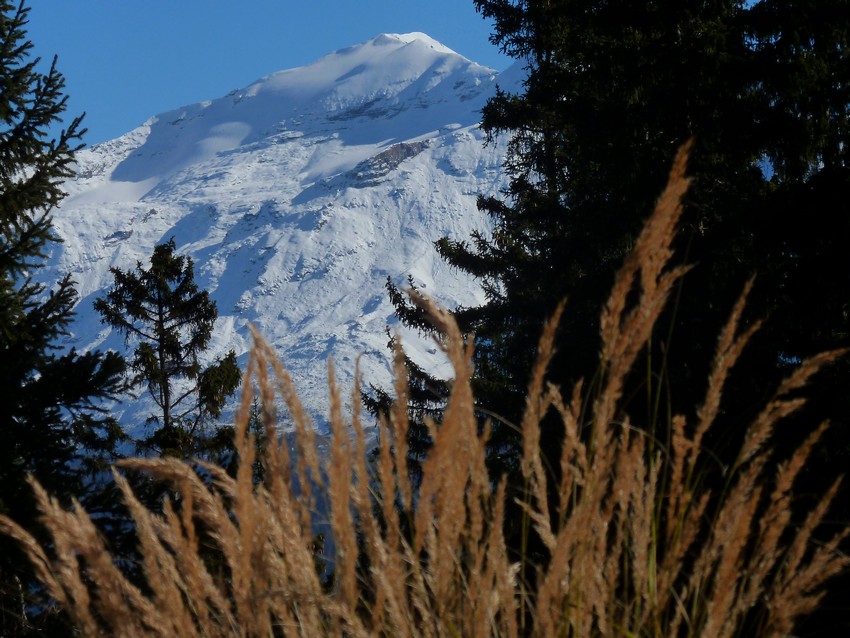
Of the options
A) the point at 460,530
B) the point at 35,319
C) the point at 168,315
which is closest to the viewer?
the point at 460,530

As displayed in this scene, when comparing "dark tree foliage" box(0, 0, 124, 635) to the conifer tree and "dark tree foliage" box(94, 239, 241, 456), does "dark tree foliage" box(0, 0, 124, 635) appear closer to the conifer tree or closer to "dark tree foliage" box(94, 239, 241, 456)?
the conifer tree

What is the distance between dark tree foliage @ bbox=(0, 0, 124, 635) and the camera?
6.79m

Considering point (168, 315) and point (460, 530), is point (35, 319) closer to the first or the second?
point (460, 530)

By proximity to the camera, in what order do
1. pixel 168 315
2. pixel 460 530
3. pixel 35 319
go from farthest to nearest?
pixel 168 315
pixel 35 319
pixel 460 530

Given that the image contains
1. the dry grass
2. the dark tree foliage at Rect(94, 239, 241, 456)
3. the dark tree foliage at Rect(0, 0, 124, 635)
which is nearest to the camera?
the dry grass

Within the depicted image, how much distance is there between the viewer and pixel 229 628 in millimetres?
2049

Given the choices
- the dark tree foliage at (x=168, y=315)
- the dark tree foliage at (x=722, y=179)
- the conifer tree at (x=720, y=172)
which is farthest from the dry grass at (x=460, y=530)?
the dark tree foliage at (x=168, y=315)

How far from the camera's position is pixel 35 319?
7457mm

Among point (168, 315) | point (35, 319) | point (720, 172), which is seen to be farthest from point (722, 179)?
point (168, 315)

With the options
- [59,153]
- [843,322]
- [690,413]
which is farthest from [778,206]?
[59,153]

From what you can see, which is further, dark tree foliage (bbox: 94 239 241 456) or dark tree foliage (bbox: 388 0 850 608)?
dark tree foliage (bbox: 94 239 241 456)

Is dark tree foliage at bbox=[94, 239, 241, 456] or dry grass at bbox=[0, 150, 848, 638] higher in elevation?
dark tree foliage at bbox=[94, 239, 241, 456]

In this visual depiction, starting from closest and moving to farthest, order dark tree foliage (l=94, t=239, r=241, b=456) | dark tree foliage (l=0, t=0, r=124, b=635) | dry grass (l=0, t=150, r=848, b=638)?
dry grass (l=0, t=150, r=848, b=638), dark tree foliage (l=0, t=0, r=124, b=635), dark tree foliage (l=94, t=239, r=241, b=456)

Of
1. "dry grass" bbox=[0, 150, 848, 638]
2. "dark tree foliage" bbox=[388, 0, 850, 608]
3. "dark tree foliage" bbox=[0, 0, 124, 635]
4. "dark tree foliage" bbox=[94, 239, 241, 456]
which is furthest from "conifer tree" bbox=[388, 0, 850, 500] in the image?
"dark tree foliage" bbox=[94, 239, 241, 456]
